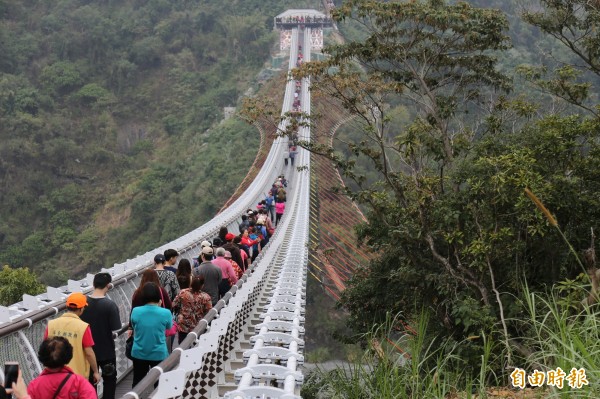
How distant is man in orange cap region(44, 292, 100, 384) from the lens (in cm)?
427

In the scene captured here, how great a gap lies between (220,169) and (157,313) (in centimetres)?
3370

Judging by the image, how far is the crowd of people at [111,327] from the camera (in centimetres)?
346

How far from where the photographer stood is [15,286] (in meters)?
18.0

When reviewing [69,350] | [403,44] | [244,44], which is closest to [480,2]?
[244,44]

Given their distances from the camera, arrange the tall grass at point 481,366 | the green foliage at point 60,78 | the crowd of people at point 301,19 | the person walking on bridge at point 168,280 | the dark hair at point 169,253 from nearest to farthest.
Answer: the tall grass at point 481,366 < the person walking on bridge at point 168,280 < the dark hair at point 169,253 < the green foliage at point 60,78 < the crowd of people at point 301,19

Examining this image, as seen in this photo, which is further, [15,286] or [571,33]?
[15,286]

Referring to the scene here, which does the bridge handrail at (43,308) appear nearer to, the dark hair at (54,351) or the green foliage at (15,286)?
the dark hair at (54,351)

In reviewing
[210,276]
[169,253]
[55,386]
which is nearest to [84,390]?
[55,386]

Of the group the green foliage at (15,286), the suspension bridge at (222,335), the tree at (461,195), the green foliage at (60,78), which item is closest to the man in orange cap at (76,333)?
the suspension bridge at (222,335)

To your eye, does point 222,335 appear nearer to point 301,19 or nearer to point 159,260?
point 159,260

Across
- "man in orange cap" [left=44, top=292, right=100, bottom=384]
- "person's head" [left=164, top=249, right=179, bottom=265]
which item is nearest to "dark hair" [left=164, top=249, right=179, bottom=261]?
"person's head" [left=164, top=249, right=179, bottom=265]

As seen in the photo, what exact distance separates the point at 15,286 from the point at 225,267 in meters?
12.1

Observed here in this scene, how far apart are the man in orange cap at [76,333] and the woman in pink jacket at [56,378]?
0.75 meters

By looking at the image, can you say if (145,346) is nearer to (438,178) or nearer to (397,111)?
(438,178)
